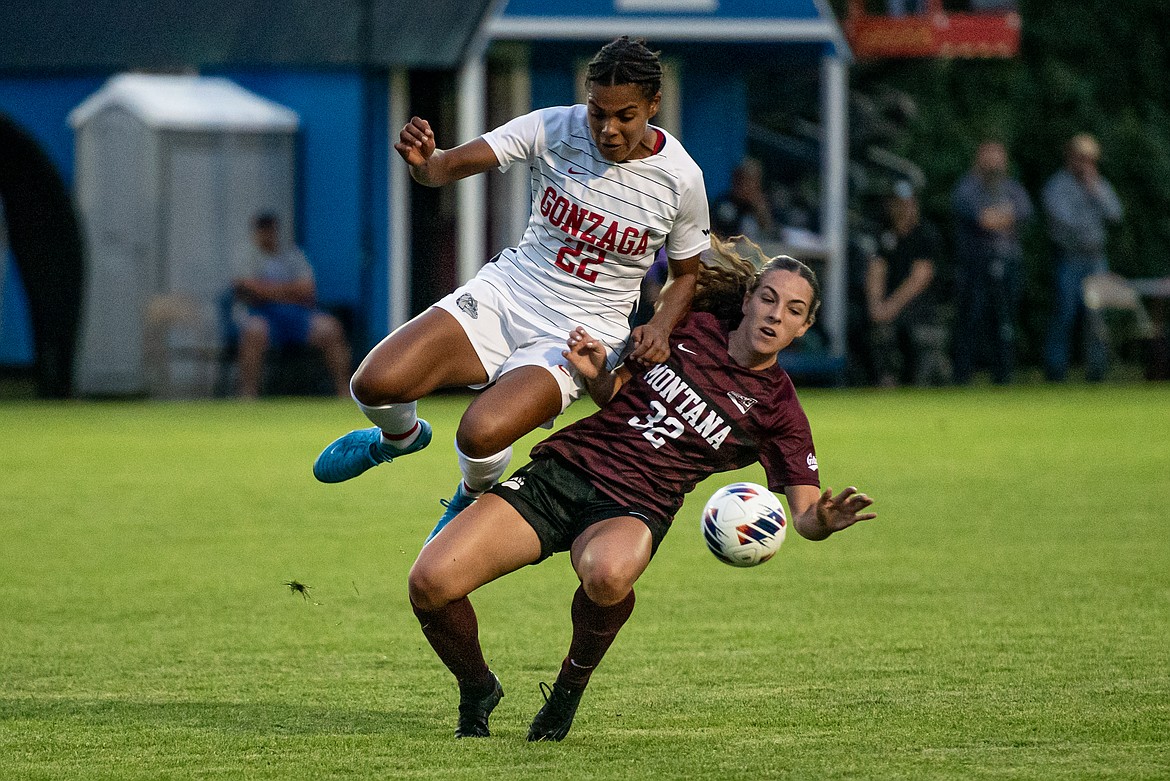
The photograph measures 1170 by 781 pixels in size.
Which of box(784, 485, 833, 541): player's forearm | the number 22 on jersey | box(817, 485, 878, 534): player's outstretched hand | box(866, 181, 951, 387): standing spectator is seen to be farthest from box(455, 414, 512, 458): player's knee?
box(866, 181, 951, 387): standing spectator

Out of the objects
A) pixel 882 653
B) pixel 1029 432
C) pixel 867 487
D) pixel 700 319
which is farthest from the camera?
pixel 1029 432

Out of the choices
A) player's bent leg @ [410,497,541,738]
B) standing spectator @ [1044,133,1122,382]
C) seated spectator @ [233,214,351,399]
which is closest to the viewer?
player's bent leg @ [410,497,541,738]

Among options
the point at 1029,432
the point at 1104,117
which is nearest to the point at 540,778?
the point at 1029,432

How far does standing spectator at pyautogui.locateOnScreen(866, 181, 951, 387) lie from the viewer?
19.7 m

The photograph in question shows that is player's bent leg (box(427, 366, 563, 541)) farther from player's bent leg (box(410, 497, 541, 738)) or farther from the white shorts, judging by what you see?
player's bent leg (box(410, 497, 541, 738))

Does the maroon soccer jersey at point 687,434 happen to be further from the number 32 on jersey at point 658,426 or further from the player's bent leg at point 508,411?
the player's bent leg at point 508,411

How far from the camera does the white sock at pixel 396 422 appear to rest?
670 cm

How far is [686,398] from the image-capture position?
19.8ft

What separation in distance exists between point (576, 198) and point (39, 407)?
1287 cm

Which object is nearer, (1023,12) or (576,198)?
(576,198)

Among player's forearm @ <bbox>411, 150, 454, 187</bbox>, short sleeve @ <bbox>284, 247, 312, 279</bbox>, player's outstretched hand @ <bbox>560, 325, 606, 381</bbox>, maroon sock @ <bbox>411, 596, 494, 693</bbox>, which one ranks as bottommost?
short sleeve @ <bbox>284, 247, 312, 279</bbox>

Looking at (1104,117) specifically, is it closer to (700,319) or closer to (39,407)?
(39,407)

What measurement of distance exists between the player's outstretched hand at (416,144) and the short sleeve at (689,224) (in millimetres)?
857

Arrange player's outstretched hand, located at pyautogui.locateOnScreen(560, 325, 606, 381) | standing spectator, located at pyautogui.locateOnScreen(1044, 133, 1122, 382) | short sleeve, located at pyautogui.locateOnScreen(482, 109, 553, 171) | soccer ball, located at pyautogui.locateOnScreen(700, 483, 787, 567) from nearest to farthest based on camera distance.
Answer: soccer ball, located at pyautogui.locateOnScreen(700, 483, 787, 567)
player's outstretched hand, located at pyautogui.locateOnScreen(560, 325, 606, 381)
short sleeve, located at pyautogui.locateOnScreen(482, 109, 553, 171)
standing spectator, located at pyautogui.locateOnScreen(1044, 133, 1122, 382)
